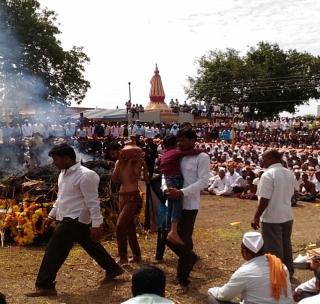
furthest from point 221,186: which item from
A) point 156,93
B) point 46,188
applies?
point 156,93

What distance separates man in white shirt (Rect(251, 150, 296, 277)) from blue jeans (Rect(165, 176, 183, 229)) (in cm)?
91

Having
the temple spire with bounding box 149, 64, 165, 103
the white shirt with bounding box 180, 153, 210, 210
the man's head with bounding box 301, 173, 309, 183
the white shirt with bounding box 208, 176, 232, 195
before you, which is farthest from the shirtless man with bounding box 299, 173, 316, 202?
the temple spire with bounding box 149, 64, 165, 103

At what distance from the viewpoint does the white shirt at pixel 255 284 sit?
3719 millimetres

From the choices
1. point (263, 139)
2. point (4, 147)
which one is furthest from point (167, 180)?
point (263, 139)

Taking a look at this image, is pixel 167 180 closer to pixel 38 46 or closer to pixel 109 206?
pixel 109 206

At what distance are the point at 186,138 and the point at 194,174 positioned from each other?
40 centimetres

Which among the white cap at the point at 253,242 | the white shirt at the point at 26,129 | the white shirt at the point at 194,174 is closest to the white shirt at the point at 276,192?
the white shirt at the point at 194,174

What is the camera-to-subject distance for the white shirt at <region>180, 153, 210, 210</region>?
5375 mm

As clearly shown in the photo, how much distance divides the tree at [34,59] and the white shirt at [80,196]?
1418 cm

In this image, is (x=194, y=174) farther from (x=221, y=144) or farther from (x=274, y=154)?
(x=221, y=144)

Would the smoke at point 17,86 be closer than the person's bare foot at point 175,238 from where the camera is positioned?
No

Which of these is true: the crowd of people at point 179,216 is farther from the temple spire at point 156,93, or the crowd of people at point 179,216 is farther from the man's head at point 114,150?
the temple spire at point 156,93

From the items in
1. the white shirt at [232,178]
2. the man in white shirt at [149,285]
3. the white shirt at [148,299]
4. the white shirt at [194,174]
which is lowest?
the white shirt at [232,178]

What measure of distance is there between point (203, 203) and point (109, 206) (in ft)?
15.5
